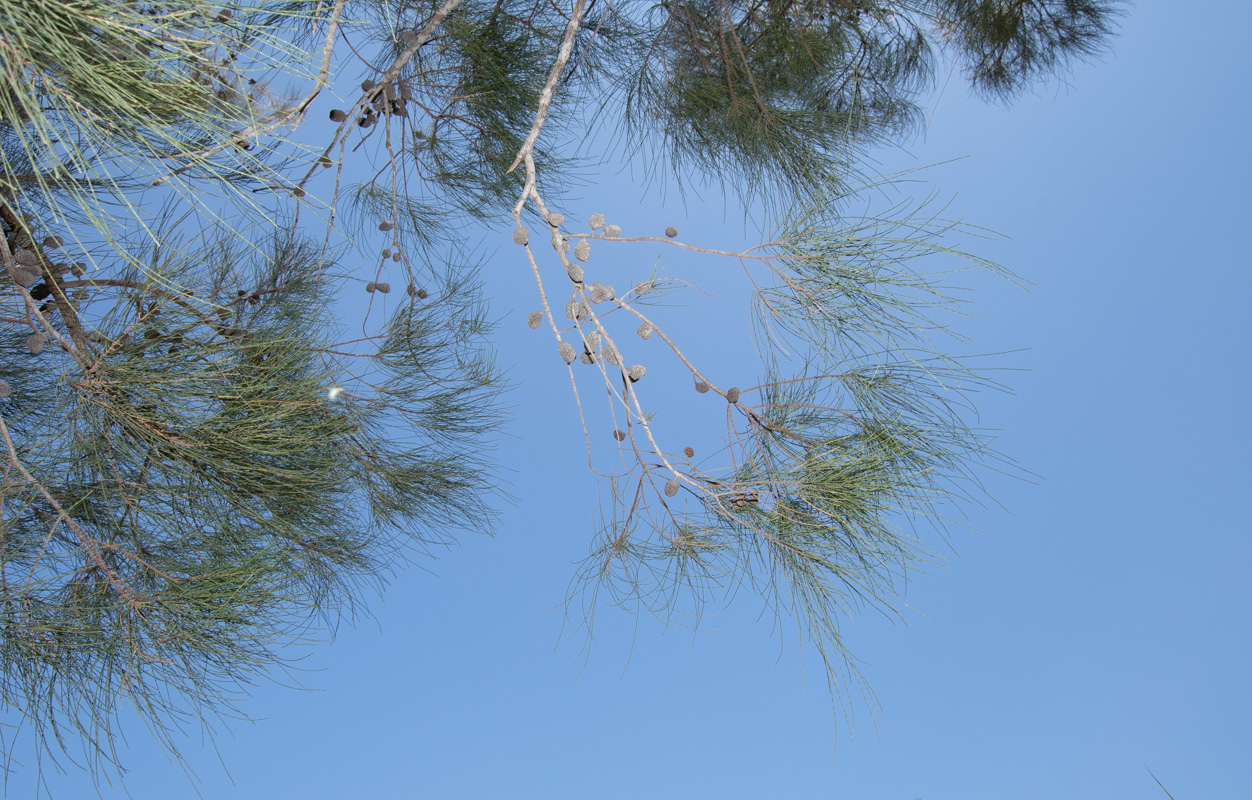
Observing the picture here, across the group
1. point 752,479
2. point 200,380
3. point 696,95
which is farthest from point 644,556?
point 696,95

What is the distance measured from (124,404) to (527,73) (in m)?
1.15

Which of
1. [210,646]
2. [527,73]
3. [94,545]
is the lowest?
[210,646]

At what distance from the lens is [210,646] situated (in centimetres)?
103

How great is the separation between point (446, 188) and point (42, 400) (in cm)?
87

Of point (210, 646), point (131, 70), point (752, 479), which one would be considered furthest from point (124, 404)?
point (752, 479)

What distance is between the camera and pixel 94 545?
1035 mm

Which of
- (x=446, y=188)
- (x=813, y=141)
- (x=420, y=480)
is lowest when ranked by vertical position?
(x=420, y=480)

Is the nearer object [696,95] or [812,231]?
[812,231]

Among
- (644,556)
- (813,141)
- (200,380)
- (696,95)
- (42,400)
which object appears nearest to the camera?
(200,380)

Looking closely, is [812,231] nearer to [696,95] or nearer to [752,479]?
[752,479]

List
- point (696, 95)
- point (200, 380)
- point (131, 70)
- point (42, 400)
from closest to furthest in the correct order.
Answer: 1. point (131, 70)
2. point (200, 380)
3. point (42, 400)
4. point (696, 95)

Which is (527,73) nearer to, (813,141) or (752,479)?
(813,141)

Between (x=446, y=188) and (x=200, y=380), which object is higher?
(x=446, y=188)

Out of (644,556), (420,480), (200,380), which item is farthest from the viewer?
(420,480)
